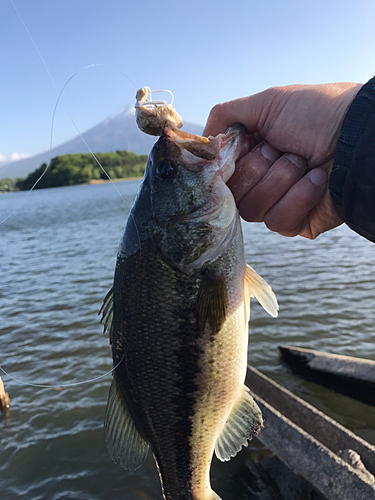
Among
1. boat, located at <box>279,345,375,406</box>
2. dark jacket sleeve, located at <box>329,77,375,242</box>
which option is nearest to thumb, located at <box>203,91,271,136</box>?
dark jacket sleeve, located at <box>329,77,375,242</box>

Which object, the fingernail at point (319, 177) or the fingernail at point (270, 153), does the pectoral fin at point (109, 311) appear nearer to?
the fingernail at point (270, 153)

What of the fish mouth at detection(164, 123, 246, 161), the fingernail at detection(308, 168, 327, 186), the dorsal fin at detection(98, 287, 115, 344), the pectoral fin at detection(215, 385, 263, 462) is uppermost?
the fish mouth at detection(164, 123, 246, 161)

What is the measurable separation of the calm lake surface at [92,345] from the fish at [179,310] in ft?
11.3

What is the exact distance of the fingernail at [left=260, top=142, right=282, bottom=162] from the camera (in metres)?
2.71

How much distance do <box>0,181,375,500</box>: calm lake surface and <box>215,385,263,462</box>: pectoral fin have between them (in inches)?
125

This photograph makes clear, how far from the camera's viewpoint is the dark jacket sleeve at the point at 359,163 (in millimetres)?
2094

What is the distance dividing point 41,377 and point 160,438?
6.64m

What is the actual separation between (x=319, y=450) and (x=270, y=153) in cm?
327

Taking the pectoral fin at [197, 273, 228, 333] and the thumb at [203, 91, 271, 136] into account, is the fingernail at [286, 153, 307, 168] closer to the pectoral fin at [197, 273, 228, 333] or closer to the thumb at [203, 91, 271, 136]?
the thumb at [203, 91, 271, 136]

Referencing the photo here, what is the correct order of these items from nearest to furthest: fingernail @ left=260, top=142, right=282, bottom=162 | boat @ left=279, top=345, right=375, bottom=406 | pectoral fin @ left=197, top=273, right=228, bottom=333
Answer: pectoral fin @ left=197, top=273, right=228, bottom=333
fingernail @ left=260, top=142, right=282, bottom=162
boat @ left=279, top=345, right=375, bottom=406

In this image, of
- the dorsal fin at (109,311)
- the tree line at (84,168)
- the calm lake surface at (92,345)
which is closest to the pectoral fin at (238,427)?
the dorsal fin at (109,311)

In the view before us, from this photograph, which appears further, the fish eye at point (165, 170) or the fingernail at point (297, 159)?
the fingernail at point (297, 159)

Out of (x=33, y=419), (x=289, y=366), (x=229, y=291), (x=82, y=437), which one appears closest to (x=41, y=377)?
(x=33, y=419)

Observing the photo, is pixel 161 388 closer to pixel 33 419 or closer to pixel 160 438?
pixel 160 438
